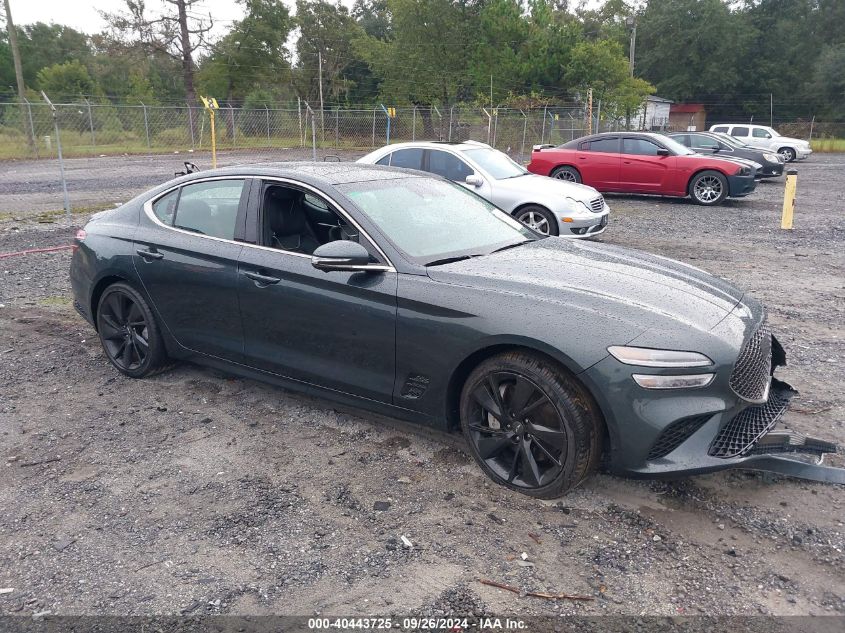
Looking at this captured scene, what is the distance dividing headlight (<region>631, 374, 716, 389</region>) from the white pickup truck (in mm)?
29868

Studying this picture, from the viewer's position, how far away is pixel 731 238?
37.1 feet

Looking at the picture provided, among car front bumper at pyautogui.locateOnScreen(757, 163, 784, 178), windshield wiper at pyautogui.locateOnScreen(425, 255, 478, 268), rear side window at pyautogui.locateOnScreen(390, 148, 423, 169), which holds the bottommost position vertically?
windshield wiper at pyautogui.locateOnScreen(425, 255, 478, 268)

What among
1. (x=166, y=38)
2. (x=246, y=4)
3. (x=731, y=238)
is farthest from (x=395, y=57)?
(x=731, y=238)

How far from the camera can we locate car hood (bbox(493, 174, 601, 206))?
33.6ft

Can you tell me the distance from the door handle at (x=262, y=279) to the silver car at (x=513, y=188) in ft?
19.3

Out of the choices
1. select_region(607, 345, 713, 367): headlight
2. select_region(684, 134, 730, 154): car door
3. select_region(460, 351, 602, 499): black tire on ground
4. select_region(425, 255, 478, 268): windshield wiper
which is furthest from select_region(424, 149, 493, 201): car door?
select_region(684, 134, 730, 154): car door

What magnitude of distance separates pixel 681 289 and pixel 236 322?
8.75 feet

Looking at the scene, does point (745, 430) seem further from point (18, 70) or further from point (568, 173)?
point (18, 70)

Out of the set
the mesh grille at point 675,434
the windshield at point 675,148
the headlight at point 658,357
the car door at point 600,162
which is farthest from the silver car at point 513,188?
the mesh grille at point 675,434

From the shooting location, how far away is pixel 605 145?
1582 cm

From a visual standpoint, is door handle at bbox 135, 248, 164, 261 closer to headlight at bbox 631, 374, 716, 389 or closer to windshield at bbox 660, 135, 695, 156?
headlight at bbox 631, 374, 716, 389

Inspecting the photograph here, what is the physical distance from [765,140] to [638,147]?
18866 millimetres

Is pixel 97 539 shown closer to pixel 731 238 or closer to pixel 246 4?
pixel 731 238

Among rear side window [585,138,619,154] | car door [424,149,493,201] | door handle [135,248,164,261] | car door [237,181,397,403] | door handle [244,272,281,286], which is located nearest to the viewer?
car door [237,181,397,403]
